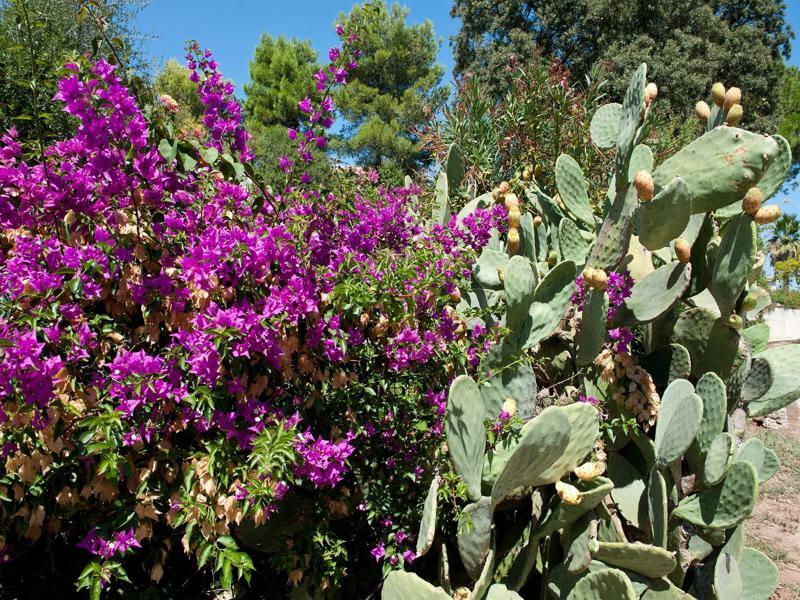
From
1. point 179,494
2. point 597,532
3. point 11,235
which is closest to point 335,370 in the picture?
point 179,494

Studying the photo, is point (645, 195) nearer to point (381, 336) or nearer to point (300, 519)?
point (381, 336)

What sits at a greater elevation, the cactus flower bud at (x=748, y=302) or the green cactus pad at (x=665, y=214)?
the green cactus pad at (x=665, y=214)

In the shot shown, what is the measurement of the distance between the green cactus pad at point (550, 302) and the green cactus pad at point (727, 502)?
82cm

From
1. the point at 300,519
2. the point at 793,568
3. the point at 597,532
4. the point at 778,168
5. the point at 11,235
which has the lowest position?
the point at 793,568

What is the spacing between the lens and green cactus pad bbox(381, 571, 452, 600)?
1702 millimetres

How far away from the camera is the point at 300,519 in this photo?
2031 millimetres

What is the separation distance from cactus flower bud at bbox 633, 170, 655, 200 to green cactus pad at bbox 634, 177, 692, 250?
0.03 metres

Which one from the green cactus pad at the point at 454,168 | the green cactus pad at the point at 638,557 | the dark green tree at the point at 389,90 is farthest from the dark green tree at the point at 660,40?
the green cactus pad at the point at 638,557

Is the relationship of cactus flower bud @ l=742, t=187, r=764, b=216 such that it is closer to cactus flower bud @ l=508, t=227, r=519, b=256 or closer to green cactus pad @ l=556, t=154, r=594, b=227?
green cactus pad @ l=556, t=154, r=594, b=227

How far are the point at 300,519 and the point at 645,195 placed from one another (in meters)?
1.67

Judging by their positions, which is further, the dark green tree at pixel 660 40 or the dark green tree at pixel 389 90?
the dark green tree at pixel 389 90

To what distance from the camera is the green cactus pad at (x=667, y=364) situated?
2.48m

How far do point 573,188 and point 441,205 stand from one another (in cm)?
71

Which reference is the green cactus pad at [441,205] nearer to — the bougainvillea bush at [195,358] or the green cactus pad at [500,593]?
the bougainvillea bush at [195,358]
